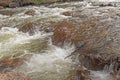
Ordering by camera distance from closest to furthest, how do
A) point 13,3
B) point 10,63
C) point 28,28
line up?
point 10,63, point 28,28, point 13,3

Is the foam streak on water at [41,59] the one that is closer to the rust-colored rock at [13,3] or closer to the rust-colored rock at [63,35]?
the rust-colored rock at [63,35]

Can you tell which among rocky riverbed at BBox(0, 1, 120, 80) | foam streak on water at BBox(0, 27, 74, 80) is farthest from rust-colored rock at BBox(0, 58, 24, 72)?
foam streak on water at BBox(0, 27, 74, 80)

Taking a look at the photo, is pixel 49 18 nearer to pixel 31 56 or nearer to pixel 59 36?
pixel 59 36

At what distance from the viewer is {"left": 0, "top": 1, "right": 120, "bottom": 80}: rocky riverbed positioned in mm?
8461

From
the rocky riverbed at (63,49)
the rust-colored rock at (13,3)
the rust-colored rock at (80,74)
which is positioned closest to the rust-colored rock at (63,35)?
the rocky riverbed at (63,49)

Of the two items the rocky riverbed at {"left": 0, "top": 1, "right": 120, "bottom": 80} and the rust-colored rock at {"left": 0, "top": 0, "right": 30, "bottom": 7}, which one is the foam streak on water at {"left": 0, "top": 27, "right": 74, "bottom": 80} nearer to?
the rocky riverbed at {"left": 0, "top": 1, "right": 120, "bottom": 80}

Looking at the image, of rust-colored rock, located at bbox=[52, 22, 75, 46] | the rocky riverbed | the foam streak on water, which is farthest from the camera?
rust-colored rock, located at bbox=[52, 22, 75, 46]

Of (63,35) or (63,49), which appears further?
(63,35)

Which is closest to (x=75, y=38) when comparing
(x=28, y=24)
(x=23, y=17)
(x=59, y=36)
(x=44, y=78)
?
(x=59, y=36)

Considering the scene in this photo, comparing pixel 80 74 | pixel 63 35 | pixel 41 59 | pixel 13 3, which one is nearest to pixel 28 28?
pixel 63 35

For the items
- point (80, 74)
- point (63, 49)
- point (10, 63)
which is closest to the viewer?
point (80, 74)

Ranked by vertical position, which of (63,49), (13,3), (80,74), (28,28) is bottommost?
(80,74)

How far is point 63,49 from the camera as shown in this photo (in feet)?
34.7

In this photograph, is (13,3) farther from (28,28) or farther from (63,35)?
(63,35)
